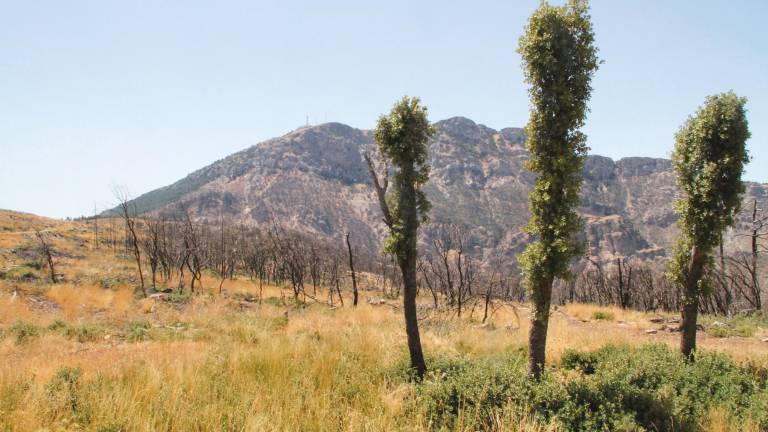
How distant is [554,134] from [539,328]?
14.3 feet

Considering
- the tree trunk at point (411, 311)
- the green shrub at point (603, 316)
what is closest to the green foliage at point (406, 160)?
the tree trunk at point (411, 311)

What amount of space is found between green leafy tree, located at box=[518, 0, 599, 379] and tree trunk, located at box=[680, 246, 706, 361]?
4.84 metres

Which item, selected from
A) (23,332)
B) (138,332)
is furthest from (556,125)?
(23,332)

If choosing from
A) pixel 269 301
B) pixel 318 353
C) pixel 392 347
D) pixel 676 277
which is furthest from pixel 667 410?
pixel 269 301

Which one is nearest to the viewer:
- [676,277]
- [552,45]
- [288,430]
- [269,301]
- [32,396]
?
[288,430]

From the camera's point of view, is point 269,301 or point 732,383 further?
point 269,301

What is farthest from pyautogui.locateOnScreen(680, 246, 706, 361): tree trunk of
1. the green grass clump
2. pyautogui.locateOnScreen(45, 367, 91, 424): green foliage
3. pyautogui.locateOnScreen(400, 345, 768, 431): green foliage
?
pyautogui.locateOnScreen(45, 367, 91, 424): green foliage

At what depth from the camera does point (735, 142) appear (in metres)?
10.8

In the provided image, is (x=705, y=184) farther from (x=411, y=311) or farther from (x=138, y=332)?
(x=138, y=332)

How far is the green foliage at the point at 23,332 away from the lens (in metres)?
12.2

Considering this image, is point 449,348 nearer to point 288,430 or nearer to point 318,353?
point 318,353

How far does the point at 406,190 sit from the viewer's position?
31.1 ft

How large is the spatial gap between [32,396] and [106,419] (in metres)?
1.65

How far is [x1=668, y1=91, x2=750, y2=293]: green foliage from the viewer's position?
35.2 feet
